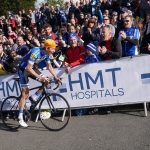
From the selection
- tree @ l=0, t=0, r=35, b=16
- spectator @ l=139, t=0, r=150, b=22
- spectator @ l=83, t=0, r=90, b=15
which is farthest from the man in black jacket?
tree @ l=0, t=0, r=35, b=16

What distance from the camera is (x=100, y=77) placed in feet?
21.8

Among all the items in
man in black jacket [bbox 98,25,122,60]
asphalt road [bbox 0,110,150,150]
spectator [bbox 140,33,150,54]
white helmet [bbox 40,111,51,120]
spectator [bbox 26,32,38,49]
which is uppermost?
man in black jacket [bbox 98,25,122,60]

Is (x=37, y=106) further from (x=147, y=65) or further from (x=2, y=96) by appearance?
(x=147, y=65)

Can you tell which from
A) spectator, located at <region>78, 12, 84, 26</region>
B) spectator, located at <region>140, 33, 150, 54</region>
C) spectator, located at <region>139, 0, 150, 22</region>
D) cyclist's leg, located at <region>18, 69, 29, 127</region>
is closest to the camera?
cyclist's leg, located at <region>18, 69, 29, 127</region>

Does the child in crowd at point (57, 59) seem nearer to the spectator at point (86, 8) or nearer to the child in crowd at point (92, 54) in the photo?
the child in crowd at point (92, 54)

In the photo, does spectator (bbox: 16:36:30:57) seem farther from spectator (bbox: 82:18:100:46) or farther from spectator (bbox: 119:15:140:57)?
spectator (bbox: 119:15:140:57)

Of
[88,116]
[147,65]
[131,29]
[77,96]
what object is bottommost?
[88,116]

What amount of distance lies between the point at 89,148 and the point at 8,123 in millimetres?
2418

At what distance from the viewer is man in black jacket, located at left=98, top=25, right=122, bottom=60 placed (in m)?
6.45

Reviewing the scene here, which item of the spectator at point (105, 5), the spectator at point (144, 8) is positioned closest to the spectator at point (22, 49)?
the spectator at point (144, 8)

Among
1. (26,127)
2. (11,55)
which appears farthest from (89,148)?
(11,55)

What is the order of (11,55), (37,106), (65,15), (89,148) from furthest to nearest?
(65,15) < (11,55) < (37,106) < (89,148)

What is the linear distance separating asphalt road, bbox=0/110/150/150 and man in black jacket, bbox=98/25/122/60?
127cm

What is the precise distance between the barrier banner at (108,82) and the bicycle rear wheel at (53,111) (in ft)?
1.30
